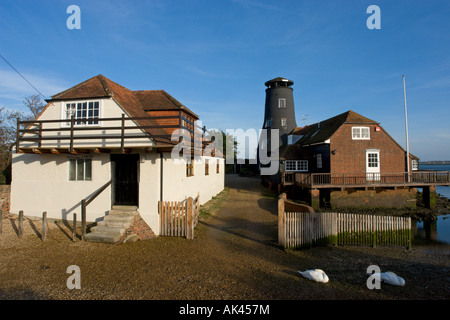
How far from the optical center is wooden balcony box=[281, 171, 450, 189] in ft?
65.1

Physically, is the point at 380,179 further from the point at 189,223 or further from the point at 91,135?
the point at 91,135

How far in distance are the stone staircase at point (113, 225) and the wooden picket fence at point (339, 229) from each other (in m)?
6.20

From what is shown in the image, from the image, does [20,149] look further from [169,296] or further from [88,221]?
[169,296]

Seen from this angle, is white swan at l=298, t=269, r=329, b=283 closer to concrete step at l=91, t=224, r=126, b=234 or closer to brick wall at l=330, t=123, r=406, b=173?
concrete step at l=91, t=224, r=126, b=234

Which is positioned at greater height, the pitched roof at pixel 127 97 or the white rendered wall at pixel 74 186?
the pitched roof at pixel 127 97

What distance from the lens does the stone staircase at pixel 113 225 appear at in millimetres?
9280

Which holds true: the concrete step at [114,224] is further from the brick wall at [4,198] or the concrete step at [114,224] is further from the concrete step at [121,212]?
the brick wall at [4,198]

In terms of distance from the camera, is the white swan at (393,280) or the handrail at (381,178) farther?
the handrail at (381,178)

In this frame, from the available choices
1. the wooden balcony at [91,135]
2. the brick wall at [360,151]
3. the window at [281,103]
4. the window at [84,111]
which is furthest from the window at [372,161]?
the window at [84,111]

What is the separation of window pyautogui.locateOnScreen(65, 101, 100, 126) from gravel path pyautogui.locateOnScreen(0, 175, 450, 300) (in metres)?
5.07

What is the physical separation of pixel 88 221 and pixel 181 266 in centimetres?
618

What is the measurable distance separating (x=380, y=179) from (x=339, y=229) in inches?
586

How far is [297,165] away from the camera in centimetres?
2497

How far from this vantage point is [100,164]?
1115cm
